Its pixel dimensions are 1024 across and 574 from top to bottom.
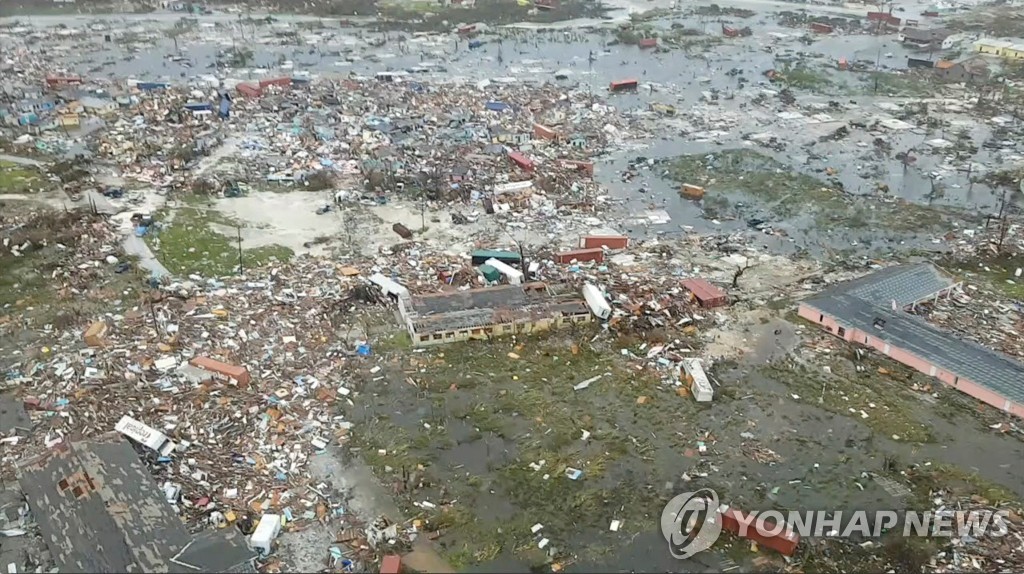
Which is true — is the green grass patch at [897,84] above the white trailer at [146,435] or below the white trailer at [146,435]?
above

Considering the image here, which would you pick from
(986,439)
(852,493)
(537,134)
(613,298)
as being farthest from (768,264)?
(537,134)

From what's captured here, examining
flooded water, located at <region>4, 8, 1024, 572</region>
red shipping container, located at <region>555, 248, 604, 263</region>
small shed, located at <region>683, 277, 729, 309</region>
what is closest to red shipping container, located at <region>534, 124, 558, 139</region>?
flooded water, located at <region>4, 8, 1024, 572</region>

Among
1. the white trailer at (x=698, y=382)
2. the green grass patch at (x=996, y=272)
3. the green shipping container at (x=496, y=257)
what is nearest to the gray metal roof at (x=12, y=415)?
the green shipping container at (x=496, y=257)

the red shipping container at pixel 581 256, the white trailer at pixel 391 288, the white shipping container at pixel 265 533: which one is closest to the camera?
the white shipping container at pixel 265 533

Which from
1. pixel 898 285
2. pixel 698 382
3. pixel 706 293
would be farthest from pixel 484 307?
pixel 898 285

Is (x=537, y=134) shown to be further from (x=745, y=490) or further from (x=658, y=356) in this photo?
(x=745, y=490)

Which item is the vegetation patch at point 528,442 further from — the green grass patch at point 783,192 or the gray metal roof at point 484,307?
the green grass patch at point 783,192

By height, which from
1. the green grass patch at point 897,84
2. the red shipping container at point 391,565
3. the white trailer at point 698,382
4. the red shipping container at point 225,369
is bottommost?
the red shipping container at point 391,565

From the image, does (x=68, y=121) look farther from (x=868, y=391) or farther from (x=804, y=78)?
(x=804, y=78)
